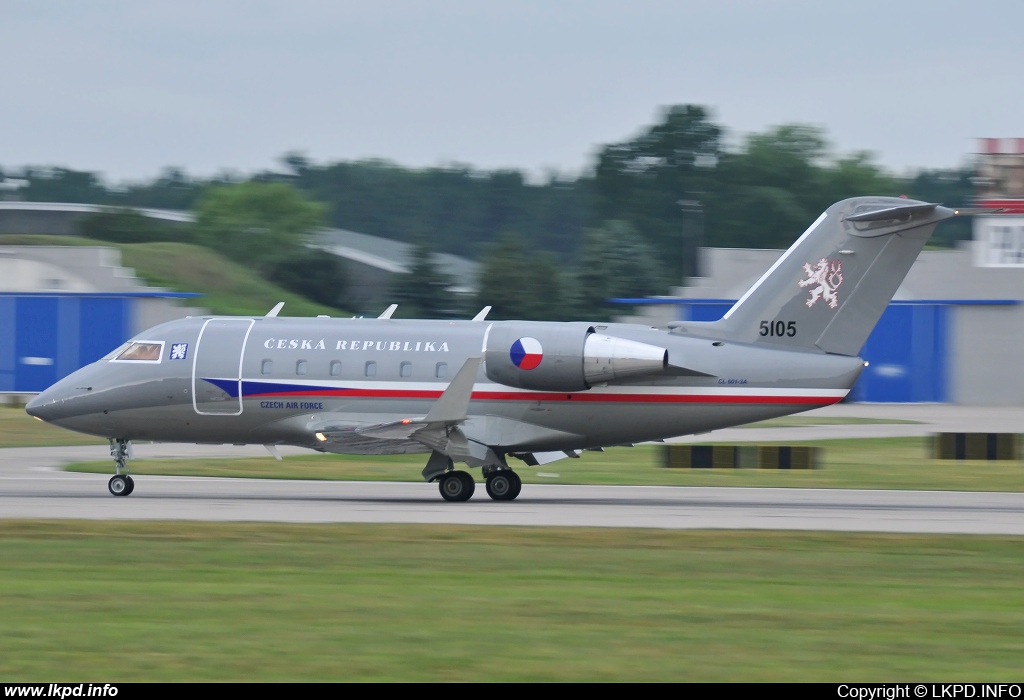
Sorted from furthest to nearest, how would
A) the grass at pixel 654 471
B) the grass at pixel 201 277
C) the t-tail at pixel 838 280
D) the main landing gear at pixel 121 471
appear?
the grass at pixel 201 277 → the grass at pixel 654 471 → the main landing gear at pixel 121 471 → the t-tail at pixel 838 280

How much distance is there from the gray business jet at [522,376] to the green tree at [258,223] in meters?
81.5

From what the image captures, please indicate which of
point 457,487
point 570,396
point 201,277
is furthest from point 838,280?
point 201,277

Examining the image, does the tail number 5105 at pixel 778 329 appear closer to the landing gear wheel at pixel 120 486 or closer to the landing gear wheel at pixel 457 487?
the landing gear wheel at pixel 457 487

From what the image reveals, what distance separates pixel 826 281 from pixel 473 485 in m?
7.67

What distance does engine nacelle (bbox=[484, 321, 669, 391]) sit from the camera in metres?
23.0

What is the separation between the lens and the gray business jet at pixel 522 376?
23.1 meters

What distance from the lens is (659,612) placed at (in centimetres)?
1267

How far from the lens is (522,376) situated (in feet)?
76.5

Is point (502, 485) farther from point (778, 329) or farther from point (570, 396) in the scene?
point (778, 329)

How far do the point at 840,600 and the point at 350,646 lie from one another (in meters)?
5.62

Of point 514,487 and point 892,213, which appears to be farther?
point 514,487

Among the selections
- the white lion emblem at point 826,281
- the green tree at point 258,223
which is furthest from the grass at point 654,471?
the green tree at point 258,223

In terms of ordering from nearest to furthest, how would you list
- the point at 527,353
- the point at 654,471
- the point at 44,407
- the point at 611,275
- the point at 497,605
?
the point at 497,605
the point at 527,353
the point at 44,407
the point at 654,471
the point at 611,275

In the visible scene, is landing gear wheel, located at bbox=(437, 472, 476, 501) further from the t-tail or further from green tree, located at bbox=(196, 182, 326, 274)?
green tree, located at bbox=(196, 182, 326, 274)
